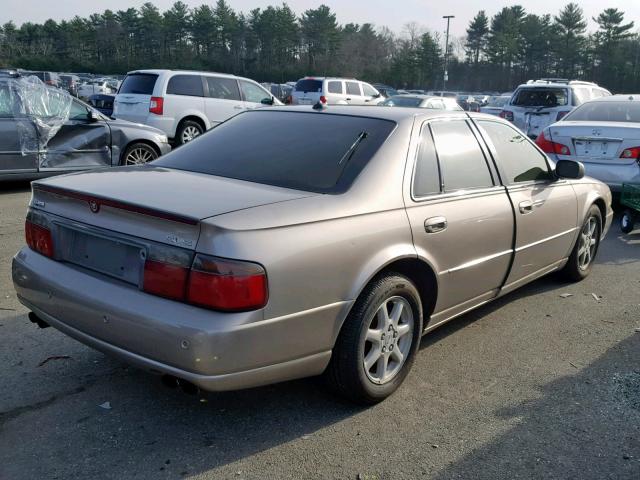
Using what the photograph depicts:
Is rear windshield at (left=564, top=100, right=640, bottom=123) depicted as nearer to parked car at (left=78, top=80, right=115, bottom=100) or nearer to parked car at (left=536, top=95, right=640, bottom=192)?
parked car at (left=536, top=95, right=640, bottom=192)

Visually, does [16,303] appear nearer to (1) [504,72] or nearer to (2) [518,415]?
(2) [518,415]

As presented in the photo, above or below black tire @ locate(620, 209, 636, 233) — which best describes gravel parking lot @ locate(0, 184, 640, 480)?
below

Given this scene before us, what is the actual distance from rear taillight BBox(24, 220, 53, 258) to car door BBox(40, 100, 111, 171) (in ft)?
19.6

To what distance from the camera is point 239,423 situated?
3.20 m

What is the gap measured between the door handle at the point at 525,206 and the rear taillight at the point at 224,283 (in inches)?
94.2

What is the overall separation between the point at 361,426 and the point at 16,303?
9.61 feet

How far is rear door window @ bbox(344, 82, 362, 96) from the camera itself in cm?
Answer: 2242

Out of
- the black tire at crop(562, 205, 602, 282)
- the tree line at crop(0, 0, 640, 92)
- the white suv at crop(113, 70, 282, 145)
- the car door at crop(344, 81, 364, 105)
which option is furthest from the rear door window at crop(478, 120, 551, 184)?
the tree line at crop(0, 0, 640, 92)

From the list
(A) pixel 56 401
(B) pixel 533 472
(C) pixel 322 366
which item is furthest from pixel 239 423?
(B) pixel 533 472

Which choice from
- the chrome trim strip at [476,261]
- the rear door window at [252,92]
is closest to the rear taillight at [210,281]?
the chrome trim strip at [476,261]

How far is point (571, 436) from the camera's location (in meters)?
3.18

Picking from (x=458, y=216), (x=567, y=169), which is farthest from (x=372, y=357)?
(x=567, y=169)

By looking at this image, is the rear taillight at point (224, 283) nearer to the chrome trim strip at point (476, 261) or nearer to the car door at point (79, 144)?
the chrome trim strip at point (476, 261)

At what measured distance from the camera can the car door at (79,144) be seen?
8992 mm
